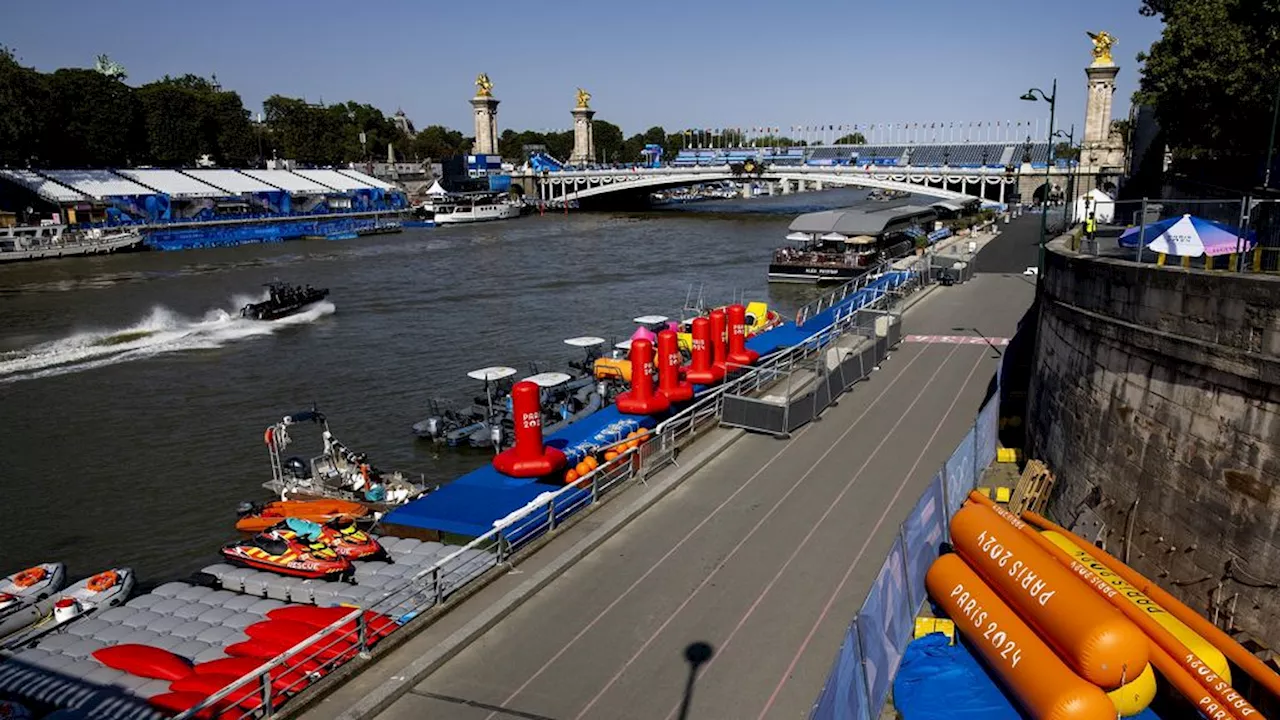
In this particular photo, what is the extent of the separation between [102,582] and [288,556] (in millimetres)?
4036

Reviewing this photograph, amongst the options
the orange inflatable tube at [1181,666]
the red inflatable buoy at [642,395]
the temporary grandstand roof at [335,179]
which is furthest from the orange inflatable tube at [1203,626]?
the temporary grandstand roof at [335,179]

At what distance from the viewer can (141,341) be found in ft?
141

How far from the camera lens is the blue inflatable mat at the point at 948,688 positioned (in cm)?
1068

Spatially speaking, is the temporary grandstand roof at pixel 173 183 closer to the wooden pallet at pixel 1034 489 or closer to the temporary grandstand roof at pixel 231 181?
the temporary grandstand roof at pixel 231 181

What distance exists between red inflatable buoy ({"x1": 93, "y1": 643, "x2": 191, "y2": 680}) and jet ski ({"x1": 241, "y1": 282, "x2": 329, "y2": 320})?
37.7 metres

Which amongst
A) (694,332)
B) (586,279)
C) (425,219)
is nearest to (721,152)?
(425,219)

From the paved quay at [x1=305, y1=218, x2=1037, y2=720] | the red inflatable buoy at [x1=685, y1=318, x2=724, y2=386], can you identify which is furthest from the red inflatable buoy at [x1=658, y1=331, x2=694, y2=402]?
the paved quay at [x1=305, y1=218, x2=1037, y2=720]

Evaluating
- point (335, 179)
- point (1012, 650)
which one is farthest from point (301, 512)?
point (335, 179)

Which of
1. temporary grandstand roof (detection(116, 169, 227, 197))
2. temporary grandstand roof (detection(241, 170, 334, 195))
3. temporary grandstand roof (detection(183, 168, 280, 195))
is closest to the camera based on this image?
temporary grandstand roof (detection(116, 169, 227, 197))

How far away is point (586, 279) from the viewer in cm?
6397

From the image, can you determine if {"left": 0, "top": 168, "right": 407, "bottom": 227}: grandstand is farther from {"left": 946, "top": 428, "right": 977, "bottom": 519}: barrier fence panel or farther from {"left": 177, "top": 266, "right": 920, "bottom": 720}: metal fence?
{"left": 946, "top": 428, "right": 977, "bottom": 519}: barrier fence panel

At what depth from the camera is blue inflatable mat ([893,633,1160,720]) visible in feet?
35.0

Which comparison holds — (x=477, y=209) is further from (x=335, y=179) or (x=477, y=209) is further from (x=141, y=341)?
(x=141, y=341)

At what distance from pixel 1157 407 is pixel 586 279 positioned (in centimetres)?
5201
